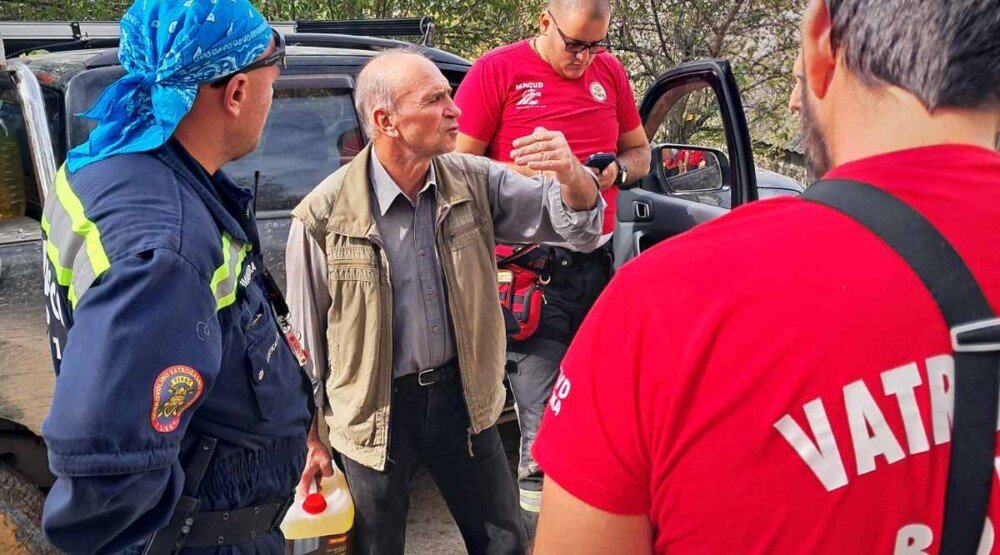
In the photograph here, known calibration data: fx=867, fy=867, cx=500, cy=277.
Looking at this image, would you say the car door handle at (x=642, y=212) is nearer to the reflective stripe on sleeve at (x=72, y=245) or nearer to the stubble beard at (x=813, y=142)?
the reflective stripe on sleeve at (x=72, y=245)

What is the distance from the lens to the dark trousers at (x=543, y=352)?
310cm

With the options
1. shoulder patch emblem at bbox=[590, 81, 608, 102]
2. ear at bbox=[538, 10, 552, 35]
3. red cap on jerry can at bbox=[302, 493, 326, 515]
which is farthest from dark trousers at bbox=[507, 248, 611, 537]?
ear at bbox=[538, 10, 552, 35]

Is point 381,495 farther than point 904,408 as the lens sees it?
Yes

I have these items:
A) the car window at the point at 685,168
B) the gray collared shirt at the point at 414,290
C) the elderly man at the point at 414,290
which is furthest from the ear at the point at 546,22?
the gray collared shirt at the point at 414,290

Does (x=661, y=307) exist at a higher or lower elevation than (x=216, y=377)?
higher

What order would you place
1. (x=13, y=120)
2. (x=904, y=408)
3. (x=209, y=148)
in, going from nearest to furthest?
(x=904, y=408) → (x=209, y=148) → (x=13, y=120)

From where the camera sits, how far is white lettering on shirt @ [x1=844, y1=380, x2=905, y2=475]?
Answer: 0.87 m

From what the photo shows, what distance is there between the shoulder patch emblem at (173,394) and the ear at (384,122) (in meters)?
1.25

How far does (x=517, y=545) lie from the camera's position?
2.62 metres

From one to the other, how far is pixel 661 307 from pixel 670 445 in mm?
148

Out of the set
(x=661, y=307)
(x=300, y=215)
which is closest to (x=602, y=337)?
(x=661, y=307)

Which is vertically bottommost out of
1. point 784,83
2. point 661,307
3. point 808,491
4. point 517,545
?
point 517,545

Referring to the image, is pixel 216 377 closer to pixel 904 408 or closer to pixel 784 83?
pixel 904 408

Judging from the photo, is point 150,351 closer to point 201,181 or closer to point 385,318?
point 201,181
